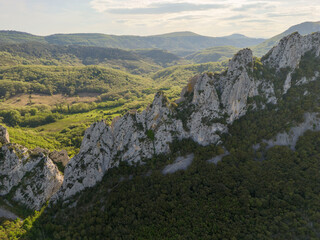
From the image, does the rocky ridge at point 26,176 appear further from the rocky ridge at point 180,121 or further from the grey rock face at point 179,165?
the grey rock face at point 179,165

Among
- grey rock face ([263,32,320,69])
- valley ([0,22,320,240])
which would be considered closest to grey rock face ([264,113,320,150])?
valley ([0,22,320,240])

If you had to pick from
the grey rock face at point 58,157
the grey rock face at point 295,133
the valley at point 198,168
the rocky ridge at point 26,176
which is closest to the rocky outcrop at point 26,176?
the rocky ridge at point 26,176

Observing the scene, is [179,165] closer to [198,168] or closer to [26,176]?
[198,168]

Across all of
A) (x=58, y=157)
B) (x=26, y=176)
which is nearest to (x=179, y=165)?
(x=58, y=157)

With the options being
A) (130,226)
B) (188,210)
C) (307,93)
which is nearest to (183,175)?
(188,210)

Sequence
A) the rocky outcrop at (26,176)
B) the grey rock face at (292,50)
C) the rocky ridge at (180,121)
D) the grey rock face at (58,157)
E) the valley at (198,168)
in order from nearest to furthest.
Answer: the valley at (198,168) < the rocky outcrop at (26,176) < the rocky ridge at (180,121) < the grey rock face at (58,157) < the grey rock face at (292,50)

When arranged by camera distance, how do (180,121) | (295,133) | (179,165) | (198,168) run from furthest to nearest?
(180,121)
(295,133)
(179,165)
(198,168)
